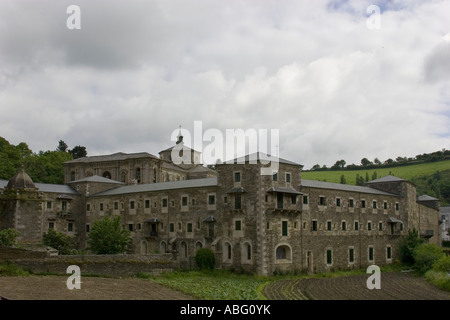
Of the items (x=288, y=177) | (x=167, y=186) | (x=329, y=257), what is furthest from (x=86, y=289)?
(x=329, y=257)

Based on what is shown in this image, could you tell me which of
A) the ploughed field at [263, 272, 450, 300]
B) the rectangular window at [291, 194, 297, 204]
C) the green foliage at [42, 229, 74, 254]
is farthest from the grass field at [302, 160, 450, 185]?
the green foliage at [42, 229, 74, 254]

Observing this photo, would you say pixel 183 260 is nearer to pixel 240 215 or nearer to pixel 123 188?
pixel 240 215

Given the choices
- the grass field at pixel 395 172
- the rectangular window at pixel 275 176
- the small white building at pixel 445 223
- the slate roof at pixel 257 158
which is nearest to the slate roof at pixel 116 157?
the slate roof at pixel 257 158

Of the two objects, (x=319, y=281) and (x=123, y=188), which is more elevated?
(x=123, y=188)

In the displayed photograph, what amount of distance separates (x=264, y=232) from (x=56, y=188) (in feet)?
95.2

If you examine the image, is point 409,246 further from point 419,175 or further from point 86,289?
point 419,175

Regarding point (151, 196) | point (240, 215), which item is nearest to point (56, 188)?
point (151, 196)

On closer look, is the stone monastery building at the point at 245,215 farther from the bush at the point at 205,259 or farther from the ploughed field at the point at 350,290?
the ploughed field at the point at 350,290

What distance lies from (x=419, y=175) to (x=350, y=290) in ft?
302

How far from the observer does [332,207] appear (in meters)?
53.2

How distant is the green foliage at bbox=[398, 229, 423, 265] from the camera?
59.2 m

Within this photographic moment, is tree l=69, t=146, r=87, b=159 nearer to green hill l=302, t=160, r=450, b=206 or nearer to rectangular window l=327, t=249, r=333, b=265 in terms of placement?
green hill l=302, t=160, r=450, b=206

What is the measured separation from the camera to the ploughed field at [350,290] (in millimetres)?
34281
